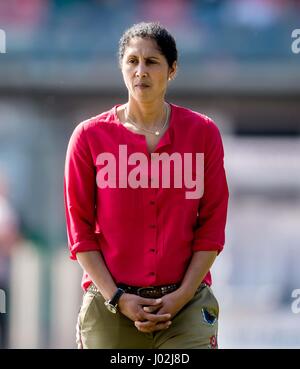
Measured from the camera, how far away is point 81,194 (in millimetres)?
2492

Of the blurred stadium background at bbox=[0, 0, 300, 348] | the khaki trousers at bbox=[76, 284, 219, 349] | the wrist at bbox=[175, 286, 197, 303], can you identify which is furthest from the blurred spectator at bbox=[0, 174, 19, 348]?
the wrist at bbox=[175, 286, 197, 303]

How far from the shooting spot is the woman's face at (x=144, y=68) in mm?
2449

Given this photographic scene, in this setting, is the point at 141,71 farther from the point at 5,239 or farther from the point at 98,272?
the point at 5,239

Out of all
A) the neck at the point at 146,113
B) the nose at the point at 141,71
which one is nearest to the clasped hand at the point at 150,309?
the neck at the point at 146,113

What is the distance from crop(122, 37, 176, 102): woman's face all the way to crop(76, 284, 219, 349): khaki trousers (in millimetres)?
532

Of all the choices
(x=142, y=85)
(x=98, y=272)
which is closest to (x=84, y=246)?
(x=98, y=272)

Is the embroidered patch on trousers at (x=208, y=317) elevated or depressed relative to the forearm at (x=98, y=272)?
depressed

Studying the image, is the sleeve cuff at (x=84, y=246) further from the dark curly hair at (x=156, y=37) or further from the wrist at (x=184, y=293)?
the dark curly hair at (x=156, y=37)

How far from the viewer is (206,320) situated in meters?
2.48

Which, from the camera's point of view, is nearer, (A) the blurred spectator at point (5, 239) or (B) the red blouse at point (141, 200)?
(B) the red blouse at point (141, 200)

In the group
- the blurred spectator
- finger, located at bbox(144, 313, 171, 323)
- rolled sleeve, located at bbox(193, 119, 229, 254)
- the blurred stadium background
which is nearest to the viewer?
finger, located at bbox(144, 313, 171, 323)

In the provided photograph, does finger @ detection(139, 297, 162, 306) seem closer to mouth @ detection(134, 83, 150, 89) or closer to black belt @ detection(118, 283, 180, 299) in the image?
black belt @ detection(118, 283, 180, 299)

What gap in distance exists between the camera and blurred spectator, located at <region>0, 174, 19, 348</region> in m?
4.79
